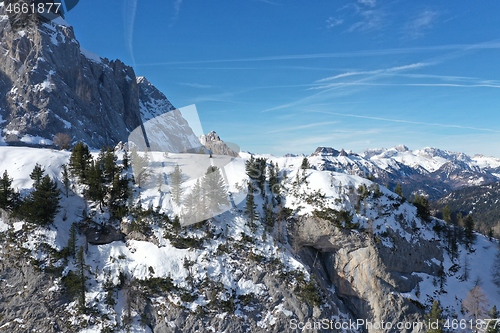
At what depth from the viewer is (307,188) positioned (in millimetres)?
63625

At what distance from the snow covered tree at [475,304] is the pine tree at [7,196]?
270 feet

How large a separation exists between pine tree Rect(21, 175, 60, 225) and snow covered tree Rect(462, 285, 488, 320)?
75704 millimetres

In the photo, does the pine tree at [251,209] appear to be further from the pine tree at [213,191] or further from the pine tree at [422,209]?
the pine tree at [422,209]

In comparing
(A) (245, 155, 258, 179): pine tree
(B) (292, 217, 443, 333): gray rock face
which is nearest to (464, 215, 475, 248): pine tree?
(B) (292, 217, 443, 333): gray rock face

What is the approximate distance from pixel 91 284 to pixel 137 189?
63.0 ft

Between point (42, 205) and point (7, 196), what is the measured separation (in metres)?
6.51

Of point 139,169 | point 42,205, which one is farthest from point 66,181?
point 139,169

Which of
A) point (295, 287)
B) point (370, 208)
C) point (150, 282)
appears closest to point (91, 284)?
point (150, 282)

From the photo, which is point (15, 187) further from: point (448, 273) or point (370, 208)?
point (448, 273)

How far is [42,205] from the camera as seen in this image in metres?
45.7

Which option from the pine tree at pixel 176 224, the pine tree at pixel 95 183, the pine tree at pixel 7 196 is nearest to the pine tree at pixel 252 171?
the pine tree at pixel 176 224

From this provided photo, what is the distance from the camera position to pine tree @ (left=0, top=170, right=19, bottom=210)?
46.2 meters

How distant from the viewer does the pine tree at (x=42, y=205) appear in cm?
4503

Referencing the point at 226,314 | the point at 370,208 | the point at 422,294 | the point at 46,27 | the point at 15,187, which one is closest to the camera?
the point at 226,314
